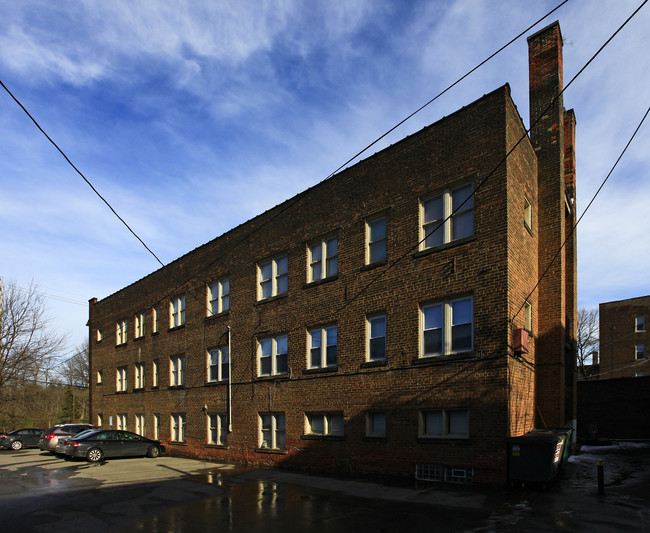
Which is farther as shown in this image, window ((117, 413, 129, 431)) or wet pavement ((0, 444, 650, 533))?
window ((117, 413, 129, 431))

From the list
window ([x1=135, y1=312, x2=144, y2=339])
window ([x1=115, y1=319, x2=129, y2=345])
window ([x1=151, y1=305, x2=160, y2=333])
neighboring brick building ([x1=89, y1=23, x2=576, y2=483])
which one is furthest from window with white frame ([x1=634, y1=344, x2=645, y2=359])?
window ([x1=115, y1=319, x2=129, y2=345])

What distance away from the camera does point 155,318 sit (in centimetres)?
2933

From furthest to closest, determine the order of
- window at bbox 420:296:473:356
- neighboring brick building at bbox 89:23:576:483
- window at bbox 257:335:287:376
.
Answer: window at bbox 257:335:287:376 < window at bbox 420:296:473:356 < neighboring brick building at bbox 89:23:576:483

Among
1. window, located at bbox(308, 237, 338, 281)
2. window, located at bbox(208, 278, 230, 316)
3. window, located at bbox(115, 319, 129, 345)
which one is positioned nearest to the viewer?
window, located at bbox(308, 237, 338, 281)

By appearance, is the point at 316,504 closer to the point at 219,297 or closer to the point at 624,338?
the point at 219,297

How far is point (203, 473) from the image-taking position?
18.0 metres

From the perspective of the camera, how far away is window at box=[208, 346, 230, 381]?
22.5m

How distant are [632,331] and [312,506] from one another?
4829 cm

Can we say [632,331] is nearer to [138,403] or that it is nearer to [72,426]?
[138,403]

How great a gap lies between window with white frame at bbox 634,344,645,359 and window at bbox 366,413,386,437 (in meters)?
43.2

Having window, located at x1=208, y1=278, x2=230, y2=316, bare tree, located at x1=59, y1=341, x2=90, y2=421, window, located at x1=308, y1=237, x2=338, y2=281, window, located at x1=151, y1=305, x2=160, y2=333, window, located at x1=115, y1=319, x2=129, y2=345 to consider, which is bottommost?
bare tree, located at x1=59, y1=341, x2=90, y2=421

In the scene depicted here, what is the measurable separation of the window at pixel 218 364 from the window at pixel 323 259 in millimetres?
6286

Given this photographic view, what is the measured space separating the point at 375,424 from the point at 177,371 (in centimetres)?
1414

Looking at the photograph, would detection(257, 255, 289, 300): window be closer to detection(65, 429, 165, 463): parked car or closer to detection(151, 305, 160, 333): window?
detection(65, 429, 165, 463): parked car
